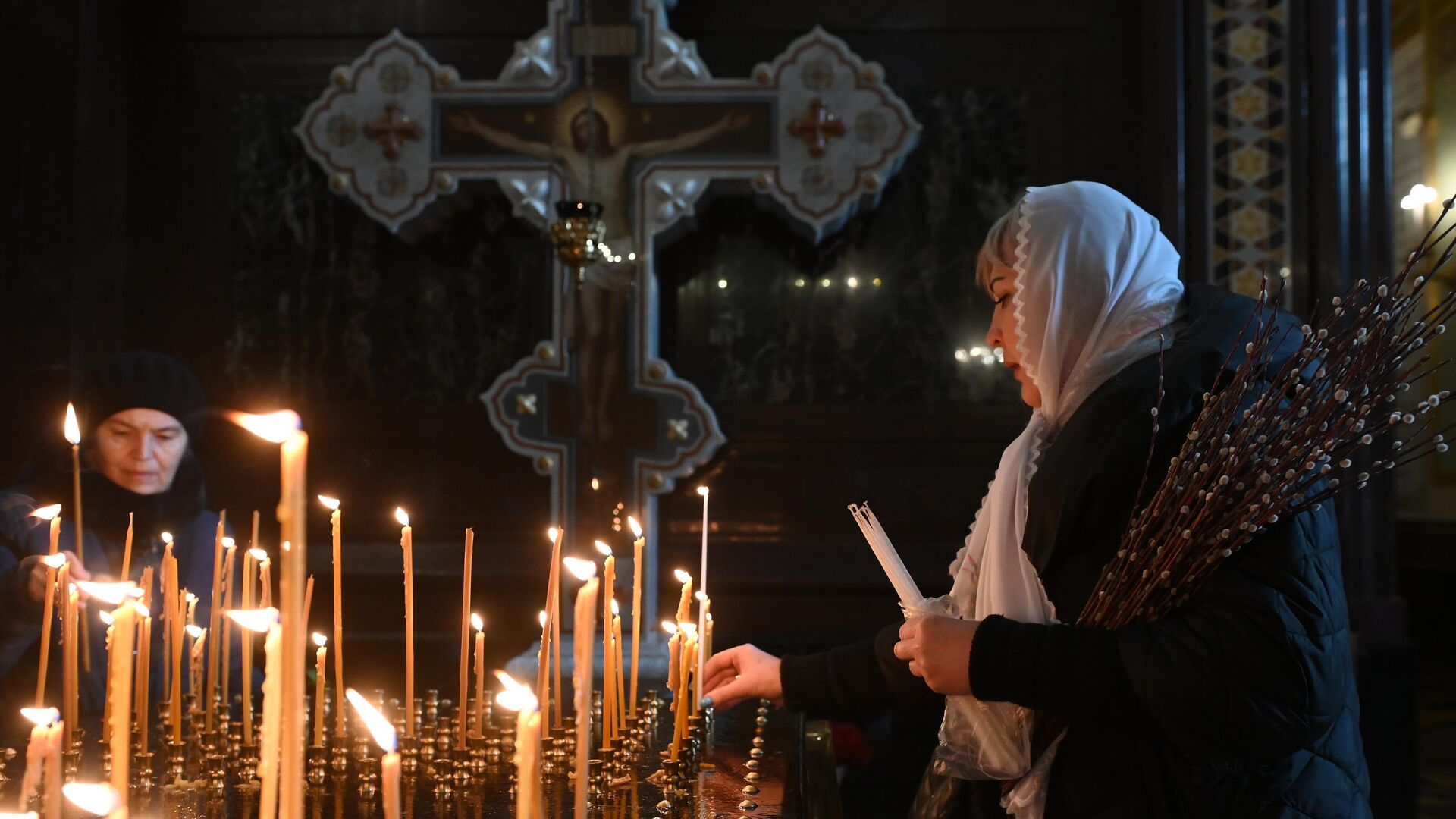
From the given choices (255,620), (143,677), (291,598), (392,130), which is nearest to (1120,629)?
(255,620)

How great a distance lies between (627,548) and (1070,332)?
219 cm

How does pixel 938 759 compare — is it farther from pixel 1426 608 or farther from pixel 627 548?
pixel 1426 608

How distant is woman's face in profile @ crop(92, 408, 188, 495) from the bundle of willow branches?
2.48 m

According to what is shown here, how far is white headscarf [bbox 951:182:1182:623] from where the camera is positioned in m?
1.84

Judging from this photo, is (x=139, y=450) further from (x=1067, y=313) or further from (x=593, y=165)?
(x=1067, y=313)

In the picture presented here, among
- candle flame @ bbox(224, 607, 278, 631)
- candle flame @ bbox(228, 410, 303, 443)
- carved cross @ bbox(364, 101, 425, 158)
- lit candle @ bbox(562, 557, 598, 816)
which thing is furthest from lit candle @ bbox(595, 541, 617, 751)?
carved cross @ bbox(364, 101, 425, 158)

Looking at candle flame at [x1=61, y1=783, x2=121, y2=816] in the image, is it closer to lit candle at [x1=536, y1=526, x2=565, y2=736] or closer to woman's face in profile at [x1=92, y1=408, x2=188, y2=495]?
lit candle at [x1=536, y1=526, x2=565, y2=736]

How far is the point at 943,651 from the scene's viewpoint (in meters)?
1.75

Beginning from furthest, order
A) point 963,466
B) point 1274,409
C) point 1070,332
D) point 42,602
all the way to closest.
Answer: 1. point 963,466
2. point 42,602
3. point 1070,332
4. point 1274,409

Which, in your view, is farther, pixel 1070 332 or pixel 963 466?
pixel 963 466

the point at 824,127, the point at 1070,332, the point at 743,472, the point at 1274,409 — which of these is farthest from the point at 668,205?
the point at 1274,409

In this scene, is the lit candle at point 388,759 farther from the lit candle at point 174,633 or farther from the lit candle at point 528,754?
the lit candle at point 174,633

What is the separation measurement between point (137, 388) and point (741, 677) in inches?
73.9

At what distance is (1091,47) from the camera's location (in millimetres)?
4043
